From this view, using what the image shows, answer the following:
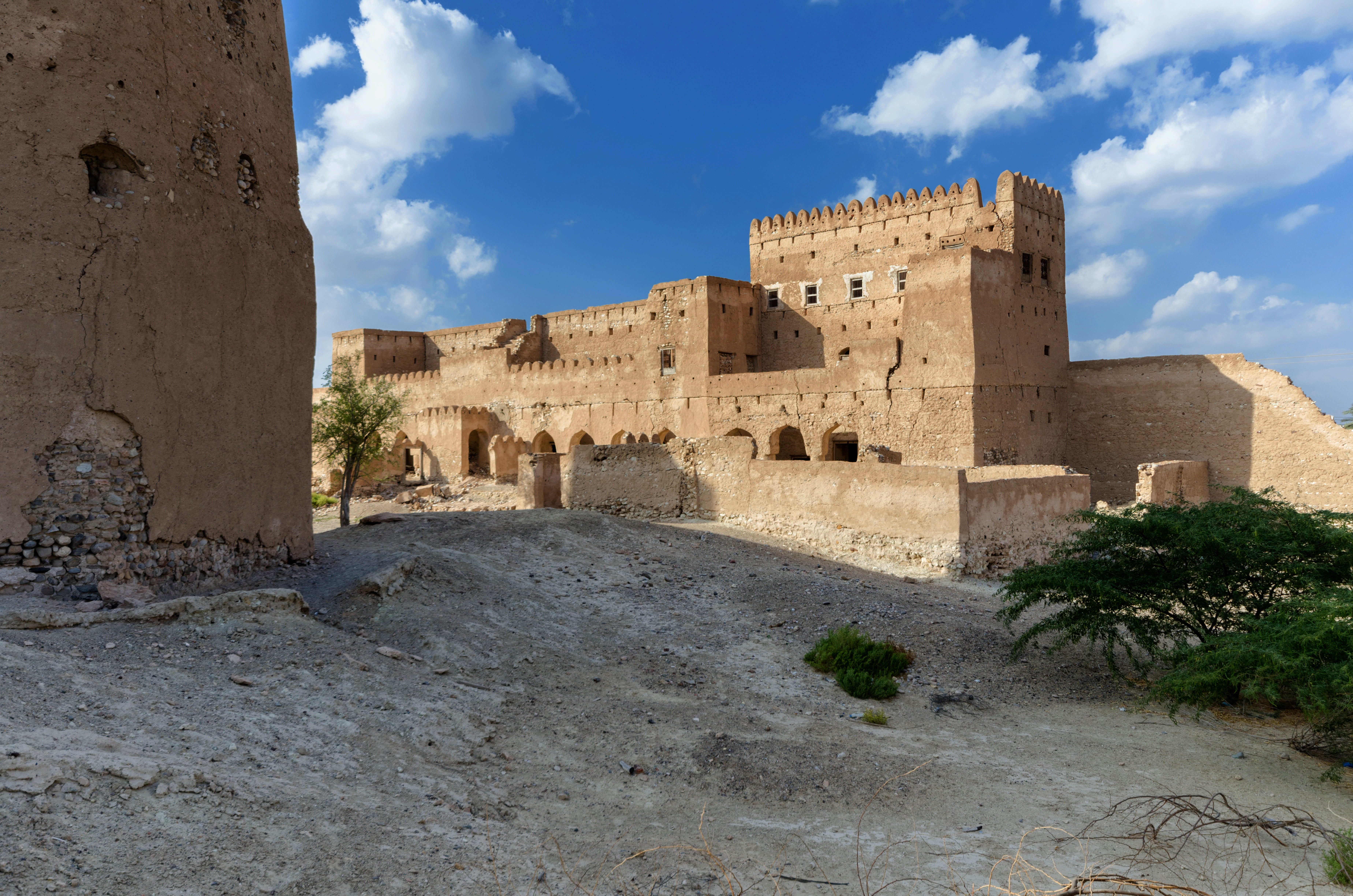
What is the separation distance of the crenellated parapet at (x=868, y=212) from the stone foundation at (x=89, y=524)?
23.9 metres

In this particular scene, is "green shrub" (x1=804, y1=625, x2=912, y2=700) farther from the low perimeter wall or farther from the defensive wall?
the defensive wall

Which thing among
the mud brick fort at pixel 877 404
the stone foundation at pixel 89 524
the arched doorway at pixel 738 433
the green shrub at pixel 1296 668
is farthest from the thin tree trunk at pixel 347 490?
the green shrub at pixel 1296 668

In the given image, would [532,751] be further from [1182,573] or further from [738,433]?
[738,433]

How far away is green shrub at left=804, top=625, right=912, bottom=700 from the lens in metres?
8.29

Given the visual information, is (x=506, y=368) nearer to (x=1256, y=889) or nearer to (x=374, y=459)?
(x=374, y=459)

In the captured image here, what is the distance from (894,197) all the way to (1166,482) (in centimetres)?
1292

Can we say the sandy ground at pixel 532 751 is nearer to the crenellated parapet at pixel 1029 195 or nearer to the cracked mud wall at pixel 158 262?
the cracked mud wall at pixel 158 262

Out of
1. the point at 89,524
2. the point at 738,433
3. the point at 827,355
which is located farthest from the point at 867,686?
the point at 827,355

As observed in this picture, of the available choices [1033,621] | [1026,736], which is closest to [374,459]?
[1033,621]

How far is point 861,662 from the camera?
8.78 metres

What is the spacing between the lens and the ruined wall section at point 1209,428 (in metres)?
20.1

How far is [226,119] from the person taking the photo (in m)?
9.07

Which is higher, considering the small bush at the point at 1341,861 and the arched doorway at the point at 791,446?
the arched doorway at the point at 791,446

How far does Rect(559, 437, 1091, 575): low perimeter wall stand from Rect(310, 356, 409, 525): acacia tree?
4.22 meters
